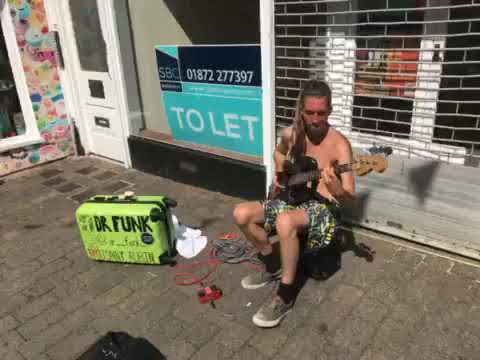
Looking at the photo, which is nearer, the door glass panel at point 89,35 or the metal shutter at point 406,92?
the metal shutter at point 406,92

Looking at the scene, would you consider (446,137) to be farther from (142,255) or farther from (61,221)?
(61,221)

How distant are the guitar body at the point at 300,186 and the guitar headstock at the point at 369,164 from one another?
29cm

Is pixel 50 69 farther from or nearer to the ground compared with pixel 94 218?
farther from the ground

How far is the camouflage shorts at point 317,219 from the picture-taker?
8.80ft

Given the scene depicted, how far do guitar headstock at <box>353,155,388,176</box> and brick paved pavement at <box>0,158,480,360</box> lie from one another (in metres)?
0.87

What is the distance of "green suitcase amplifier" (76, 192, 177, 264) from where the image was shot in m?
3.10

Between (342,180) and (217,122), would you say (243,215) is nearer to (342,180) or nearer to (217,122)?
(342,180)

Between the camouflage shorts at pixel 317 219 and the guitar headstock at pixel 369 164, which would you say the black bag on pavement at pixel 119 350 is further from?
the guitar headstock at pixel 369 164

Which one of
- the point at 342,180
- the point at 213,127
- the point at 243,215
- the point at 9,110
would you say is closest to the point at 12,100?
the point at 9,110

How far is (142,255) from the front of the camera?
3250 mm

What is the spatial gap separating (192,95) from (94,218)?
197 cm

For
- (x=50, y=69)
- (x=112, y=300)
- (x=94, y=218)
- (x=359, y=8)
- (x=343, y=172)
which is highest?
(x=359, y=8)

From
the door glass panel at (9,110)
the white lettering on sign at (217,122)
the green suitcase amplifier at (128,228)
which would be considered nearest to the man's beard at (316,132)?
the green suitcase amplifier at (128,228)


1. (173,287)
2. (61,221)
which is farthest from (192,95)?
(173,287)
